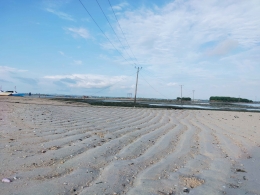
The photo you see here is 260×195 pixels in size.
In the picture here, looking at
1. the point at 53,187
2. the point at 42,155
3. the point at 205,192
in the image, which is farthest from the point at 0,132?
the point at 205,192

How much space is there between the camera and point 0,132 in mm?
Answer: 5023

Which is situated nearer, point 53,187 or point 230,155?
point 53,187

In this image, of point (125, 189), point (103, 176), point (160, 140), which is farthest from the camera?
point (160, 140)

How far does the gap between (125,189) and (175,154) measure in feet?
6.23

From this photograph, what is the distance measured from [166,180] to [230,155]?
7.31 ft

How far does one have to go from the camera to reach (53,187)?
8.10 ft

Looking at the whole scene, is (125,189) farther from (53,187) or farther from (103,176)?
(53,187)

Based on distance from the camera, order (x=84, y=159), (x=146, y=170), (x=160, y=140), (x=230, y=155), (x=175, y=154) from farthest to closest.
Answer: (x=160, y=140) → (x=230, y=155) → (x=175, y=154) → (x=84, y=159) → (x=146, y=170)

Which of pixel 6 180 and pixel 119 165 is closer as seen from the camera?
pixel 6 180

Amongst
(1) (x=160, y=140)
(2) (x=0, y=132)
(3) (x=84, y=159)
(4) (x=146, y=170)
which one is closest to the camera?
(4) (x=146, y=170)

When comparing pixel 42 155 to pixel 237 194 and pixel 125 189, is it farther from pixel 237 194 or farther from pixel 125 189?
pixel 237 194

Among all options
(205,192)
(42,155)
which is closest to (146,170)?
(205,192)

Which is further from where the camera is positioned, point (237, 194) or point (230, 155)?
point (230, 155)

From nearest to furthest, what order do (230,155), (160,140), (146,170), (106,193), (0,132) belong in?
(106,193), (146,170), (230,155), (0,132), (160,140)
